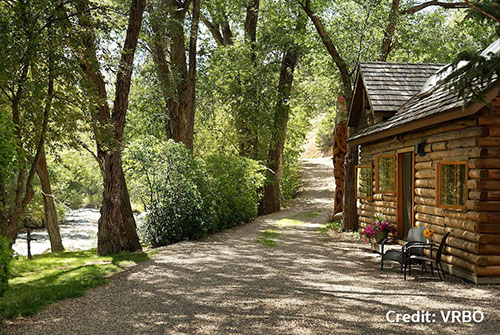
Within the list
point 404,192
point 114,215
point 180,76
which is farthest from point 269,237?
point 180,76

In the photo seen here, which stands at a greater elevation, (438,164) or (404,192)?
(438,164)

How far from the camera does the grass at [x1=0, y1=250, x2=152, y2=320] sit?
6.81 metres

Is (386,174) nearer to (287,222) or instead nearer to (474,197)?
(474,197)

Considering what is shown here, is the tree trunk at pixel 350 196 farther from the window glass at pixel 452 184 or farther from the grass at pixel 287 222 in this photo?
the window glass at pixel 452 184

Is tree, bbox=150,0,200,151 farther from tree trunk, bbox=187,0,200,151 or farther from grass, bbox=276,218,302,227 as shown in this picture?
grass, bbox=276,218,302,227

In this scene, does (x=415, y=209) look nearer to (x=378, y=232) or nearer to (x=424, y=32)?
(x=378, y=232)

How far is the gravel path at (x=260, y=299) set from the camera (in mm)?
5723

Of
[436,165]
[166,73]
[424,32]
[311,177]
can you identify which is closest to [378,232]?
[436,165]

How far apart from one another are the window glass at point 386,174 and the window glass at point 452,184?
274cm

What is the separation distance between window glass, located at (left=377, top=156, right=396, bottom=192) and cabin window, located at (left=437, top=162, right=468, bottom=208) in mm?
2682

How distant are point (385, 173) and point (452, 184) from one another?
3635mm

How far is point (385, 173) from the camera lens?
12539mm

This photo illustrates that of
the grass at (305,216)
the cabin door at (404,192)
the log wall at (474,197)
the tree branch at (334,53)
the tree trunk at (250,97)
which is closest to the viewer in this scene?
the log wall at (474,197)

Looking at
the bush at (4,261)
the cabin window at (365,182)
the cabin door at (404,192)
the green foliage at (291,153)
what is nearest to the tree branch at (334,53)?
the cabin window at (365,182)
